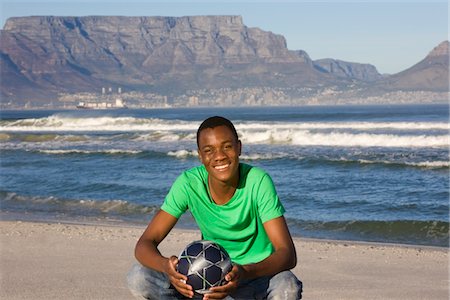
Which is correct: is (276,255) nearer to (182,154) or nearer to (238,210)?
(238,210)

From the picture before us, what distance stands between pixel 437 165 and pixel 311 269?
45.3ft

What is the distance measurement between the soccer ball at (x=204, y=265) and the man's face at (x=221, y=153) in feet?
1.26

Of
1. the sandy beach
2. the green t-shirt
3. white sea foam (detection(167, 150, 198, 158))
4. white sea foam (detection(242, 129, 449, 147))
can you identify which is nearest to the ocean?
white sea foam (detection(167, 150, 198, 158))

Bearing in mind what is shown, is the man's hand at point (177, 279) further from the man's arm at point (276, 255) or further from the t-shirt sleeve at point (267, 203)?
the t-shirt sleeve at point (267, 203)

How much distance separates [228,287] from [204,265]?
0.48ft

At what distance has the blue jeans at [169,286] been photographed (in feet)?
14.5

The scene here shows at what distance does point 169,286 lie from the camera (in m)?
4.48

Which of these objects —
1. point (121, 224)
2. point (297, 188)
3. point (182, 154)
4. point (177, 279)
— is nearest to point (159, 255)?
point (177, 279)

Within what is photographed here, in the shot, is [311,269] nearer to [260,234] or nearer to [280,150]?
[260,234]

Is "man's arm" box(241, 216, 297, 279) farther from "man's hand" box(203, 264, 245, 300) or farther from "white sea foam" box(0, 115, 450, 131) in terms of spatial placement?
"white sea foam" box(0, 115, 450, 131)

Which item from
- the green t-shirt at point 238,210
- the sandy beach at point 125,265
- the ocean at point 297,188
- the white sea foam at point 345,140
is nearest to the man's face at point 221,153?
the green t-shirt at point 238,210

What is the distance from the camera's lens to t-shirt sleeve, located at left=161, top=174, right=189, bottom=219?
4598 mm

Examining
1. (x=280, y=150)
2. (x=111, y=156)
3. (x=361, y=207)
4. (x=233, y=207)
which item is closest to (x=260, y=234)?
(x=233, y=207)

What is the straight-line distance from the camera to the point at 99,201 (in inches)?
618
